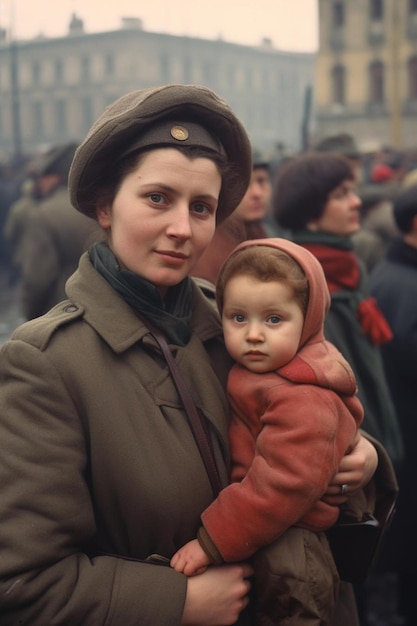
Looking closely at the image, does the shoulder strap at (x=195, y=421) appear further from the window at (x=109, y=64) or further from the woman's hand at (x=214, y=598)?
the window at (x=109, y=64)

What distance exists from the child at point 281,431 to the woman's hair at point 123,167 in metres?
0.23

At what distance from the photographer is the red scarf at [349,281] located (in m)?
4.01

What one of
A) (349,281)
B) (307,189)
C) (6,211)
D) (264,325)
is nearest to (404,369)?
(349,281)

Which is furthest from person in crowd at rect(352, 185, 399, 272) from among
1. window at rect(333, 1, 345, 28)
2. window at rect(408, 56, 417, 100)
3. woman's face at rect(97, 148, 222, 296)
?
window at rect(333, 1, 345, 28)

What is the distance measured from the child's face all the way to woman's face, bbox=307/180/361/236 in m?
2.11

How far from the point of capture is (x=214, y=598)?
1.97m

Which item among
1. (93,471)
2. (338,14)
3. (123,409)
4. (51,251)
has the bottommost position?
(51,251)

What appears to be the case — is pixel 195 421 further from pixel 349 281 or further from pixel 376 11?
pixel 376 11

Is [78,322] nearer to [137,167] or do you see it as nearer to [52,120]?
[137,167]

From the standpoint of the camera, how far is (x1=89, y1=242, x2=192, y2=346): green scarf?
207cm

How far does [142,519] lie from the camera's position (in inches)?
76.4

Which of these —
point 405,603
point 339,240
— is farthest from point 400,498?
point 339,240

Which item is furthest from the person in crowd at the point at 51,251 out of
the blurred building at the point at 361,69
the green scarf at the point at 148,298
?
the blurred building at the point at 361,69

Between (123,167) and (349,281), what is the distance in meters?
2.24
